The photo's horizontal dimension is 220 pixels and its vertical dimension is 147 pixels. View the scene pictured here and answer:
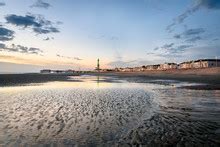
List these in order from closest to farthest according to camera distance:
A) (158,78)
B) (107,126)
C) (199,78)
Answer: (107,126)
(199,78)
(158,78)

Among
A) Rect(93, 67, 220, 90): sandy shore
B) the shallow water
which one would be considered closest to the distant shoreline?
Rect(93, 67, 220, 90): sandy shore

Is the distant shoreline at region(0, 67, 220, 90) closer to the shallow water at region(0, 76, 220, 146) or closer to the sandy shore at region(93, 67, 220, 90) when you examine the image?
the sandy shore at region(93, 67, 220, 90)

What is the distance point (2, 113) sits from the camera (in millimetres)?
15516

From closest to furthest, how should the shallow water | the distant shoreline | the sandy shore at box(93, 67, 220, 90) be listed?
the shallow water
the sandy shore at box(93, 67, 220, 90)
the distant shoreline

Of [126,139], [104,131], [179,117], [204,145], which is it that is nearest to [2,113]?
[104,131]

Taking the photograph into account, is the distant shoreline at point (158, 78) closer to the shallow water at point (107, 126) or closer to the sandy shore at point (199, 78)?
the sandy shore at point (199, 78)

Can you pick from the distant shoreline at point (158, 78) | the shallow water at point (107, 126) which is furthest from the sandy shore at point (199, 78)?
the shallow water at point (107, 126)

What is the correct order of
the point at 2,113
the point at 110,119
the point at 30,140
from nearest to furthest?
the point at 30,140
the point at 110,119
the point at 2,113

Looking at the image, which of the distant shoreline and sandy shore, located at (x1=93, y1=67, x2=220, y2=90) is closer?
sandy shore, located at (x1=93, y1=67, x2=220, y2=90)

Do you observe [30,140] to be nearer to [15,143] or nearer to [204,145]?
[15,143]

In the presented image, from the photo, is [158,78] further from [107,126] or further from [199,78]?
[107,126]

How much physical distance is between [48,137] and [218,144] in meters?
6.42

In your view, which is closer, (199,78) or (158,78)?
(199,78)

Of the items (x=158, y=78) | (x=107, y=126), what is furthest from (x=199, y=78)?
(x=107, y=126)
